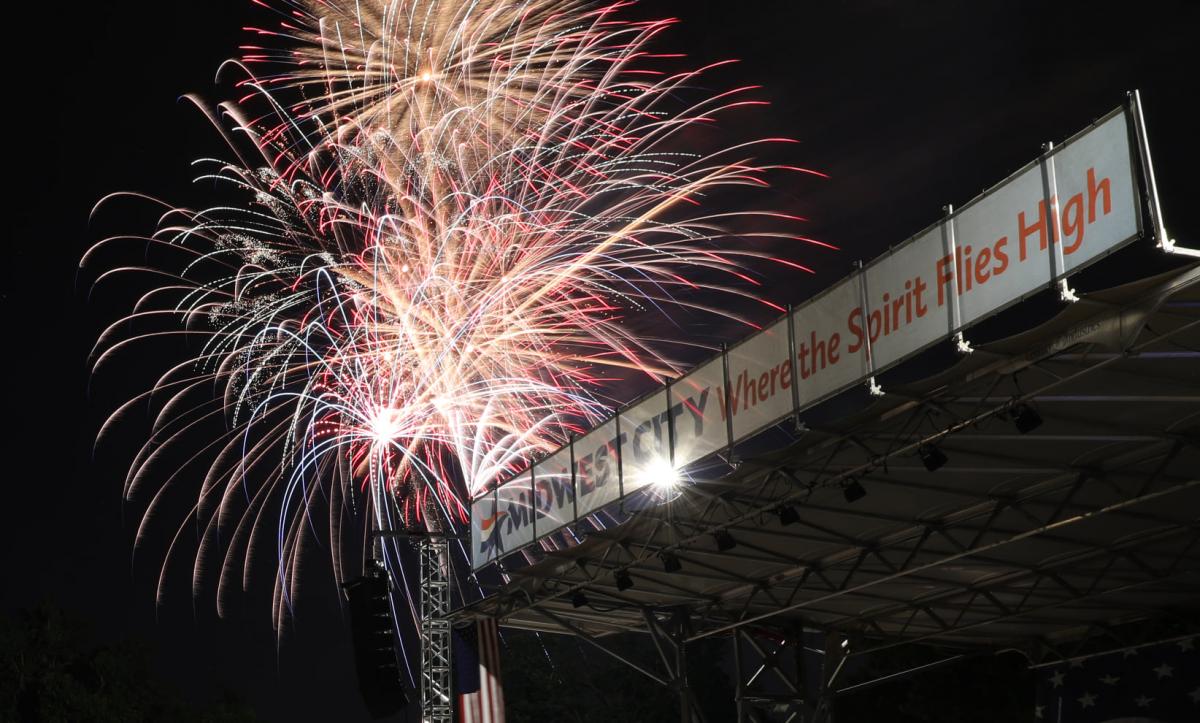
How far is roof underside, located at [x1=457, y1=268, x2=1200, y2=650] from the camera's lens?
38.6ft

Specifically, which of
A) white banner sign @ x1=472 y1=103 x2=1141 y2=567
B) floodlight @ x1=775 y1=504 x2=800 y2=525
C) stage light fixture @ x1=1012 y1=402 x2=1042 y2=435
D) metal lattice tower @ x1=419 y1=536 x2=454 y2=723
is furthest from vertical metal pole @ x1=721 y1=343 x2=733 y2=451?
metal lattice tower @ x1=419 y1=536 x2=454 y2=723

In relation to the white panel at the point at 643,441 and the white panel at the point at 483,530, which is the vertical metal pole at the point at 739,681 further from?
the white panel at the point at 643,441

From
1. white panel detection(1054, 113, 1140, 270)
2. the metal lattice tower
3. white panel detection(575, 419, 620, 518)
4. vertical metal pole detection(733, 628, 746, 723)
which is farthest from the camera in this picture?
vertical metal pole detection(733, 628, 746, 723)

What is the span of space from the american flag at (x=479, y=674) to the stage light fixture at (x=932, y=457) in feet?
28.0

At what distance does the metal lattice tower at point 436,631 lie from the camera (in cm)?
1911

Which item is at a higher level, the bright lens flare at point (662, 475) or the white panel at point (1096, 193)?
the white panel at point (1096, 193)

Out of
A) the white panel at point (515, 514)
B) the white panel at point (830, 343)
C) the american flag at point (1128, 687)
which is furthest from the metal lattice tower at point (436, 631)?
the american flag at point (1128, 687)

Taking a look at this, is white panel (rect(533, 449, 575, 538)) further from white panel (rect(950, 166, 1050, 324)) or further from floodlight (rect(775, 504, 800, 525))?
white panel (rect(950, 166, 1050, 324))

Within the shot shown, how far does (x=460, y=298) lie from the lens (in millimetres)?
20828

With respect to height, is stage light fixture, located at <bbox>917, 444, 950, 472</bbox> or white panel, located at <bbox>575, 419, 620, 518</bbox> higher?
white panel, located at <bbox>575, 419, 620, 518</bbox>

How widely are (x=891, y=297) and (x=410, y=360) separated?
389 inches

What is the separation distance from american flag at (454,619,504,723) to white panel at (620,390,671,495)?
4295 mm

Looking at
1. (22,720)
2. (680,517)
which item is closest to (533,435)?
(680,517)

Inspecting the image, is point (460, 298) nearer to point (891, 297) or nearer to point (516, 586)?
point (516, 586)
